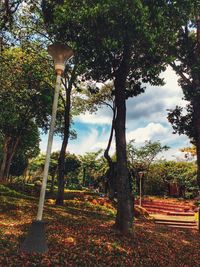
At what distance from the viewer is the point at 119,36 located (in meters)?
11.5

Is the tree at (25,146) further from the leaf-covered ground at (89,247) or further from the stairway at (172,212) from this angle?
the leaf-covered ground at (89,247)

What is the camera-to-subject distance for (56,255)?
843 cm

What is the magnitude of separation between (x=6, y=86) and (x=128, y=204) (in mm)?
10270

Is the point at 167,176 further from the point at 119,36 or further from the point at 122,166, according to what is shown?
the point at 119,36

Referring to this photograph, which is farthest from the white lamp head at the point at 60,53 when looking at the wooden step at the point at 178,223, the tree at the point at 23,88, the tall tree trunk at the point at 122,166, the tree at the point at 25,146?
the tree at the point at 25,146

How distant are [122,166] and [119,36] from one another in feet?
17.5

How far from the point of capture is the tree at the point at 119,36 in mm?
10781

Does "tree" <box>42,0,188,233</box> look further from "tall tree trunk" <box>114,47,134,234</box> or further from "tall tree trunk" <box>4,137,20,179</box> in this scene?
"tall tree trunk" <box>4,137,20,179</box>

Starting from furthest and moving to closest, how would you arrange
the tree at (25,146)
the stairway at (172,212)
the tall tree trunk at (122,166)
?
the tree at (25,146), the stairway at (172,212), the tall tree trunk at (122,166)

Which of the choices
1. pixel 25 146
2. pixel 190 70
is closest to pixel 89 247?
pixel 190 70

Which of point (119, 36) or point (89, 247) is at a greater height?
point (119, 36)

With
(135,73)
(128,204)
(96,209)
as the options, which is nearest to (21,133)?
(96,209)

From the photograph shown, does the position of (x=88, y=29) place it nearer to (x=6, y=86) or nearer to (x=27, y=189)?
(x=6, y=86)

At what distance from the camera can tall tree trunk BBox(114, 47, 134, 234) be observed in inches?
497
